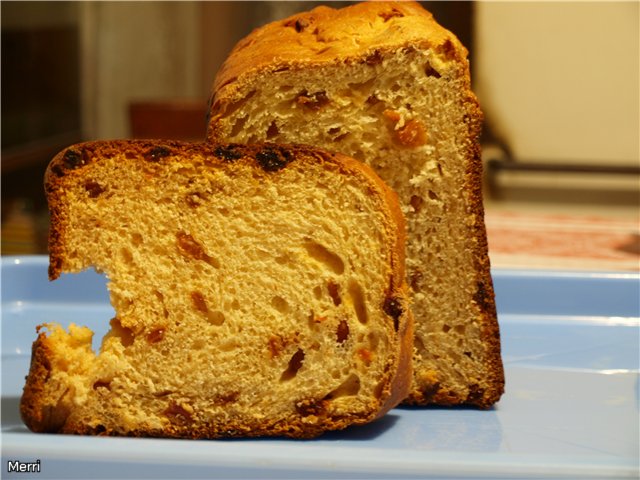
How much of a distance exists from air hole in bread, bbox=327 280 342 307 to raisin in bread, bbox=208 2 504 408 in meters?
0.20

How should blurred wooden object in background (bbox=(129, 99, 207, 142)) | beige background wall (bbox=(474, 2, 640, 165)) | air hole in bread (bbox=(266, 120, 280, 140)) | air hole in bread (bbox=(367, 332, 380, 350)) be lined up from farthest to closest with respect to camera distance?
blurred wooden object in background (bbox=(129, 99, 207, 142))
beige background wall (bbox=(474, 2, 640, 165))
air hole in bread (bbox=(266, 120, 280, 140))
air hole in bread (bbox=(367, 332, 380, 350))

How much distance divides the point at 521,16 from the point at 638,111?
0.53m

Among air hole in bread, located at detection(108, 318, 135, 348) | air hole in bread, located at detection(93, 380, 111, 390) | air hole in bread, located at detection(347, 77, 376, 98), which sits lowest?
air hole in bread, located at detection(93, 380, 111, 390)

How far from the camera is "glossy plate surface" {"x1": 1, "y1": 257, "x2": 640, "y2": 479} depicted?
1.12 m

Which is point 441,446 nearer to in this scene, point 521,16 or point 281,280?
point 281,280

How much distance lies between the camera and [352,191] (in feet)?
4.42

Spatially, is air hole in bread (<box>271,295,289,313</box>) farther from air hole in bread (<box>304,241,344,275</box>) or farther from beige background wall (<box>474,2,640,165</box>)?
beige background wall (<box>474,2,640,165</box>)

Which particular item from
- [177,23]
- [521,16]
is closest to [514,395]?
[521,16]

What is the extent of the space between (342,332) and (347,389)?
83 millimetres

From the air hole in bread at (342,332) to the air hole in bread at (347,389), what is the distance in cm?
5

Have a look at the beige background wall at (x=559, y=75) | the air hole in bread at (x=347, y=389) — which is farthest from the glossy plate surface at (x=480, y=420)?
the beige background wall at (x=559, y=75)

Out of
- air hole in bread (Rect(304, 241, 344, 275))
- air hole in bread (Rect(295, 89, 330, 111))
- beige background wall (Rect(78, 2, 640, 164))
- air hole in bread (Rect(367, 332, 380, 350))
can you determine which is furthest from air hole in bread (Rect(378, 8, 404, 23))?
beige background wall (Rect(78, 2, 640, 164))

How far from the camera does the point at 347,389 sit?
4.51ft

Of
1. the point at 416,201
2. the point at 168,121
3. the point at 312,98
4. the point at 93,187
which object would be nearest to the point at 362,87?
the point at 312,98
